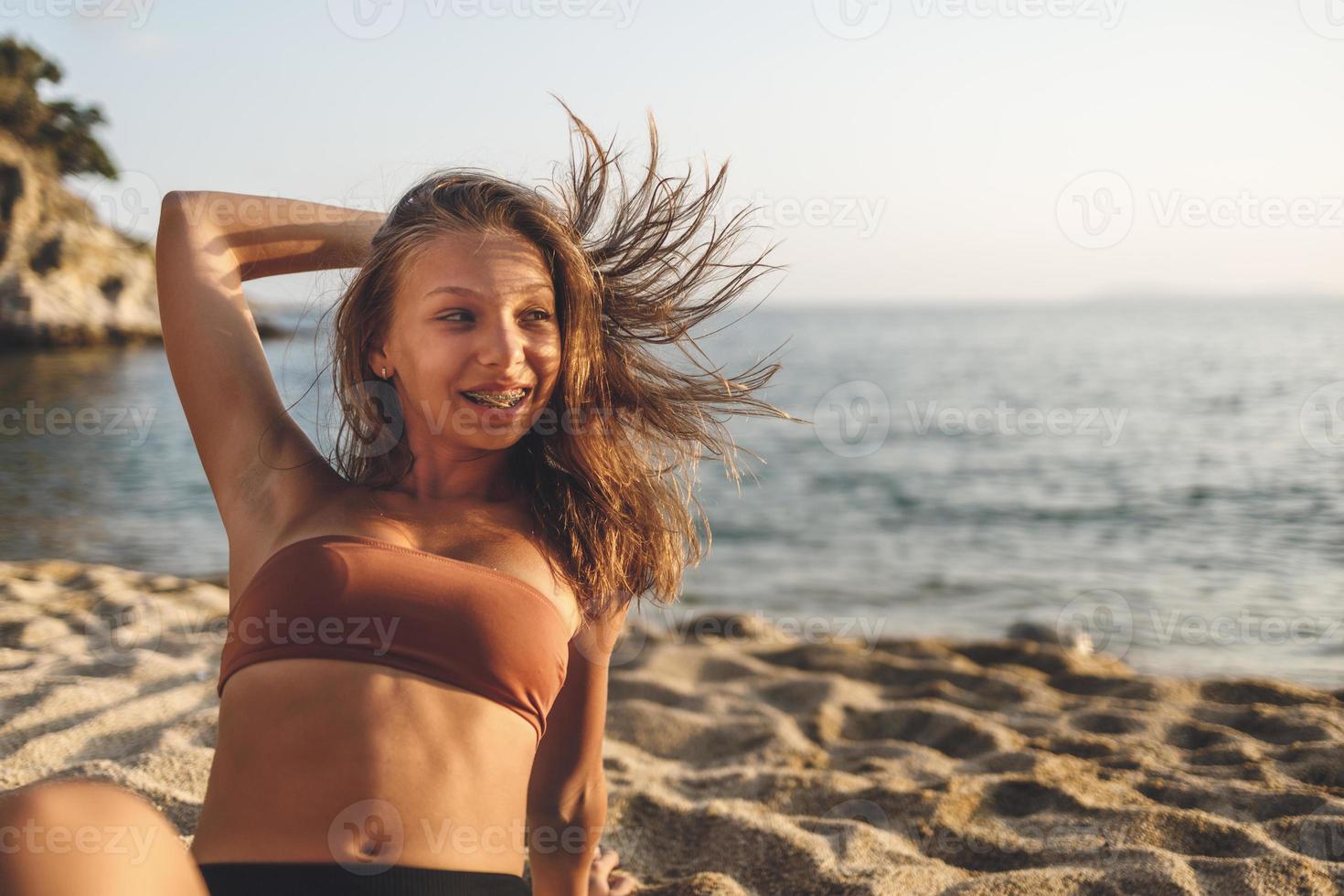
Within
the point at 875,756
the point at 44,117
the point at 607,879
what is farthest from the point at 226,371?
the point at 44,117

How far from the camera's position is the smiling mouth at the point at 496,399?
214 cm

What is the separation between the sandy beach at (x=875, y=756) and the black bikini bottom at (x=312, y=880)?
107 cm

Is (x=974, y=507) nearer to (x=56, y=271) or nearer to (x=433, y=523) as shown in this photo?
(x=433, y=523)

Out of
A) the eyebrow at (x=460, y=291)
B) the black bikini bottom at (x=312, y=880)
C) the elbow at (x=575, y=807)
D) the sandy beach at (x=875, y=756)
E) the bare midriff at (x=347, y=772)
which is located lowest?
the sandy beach at (x=875, y=756)

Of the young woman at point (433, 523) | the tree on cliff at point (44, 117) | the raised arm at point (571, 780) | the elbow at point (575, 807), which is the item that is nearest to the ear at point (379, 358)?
the young woman at point (433, 523)

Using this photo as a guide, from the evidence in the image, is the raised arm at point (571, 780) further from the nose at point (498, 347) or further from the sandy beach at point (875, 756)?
the nose at point (498, 347)

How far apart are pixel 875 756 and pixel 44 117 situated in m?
31.6

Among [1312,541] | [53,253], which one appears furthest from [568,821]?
[53,253]

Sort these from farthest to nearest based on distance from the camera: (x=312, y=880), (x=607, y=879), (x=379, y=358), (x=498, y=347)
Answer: (x=607, y=879)
(x=379, y=358)
(x=498, y=347)
(x=312, y=880)

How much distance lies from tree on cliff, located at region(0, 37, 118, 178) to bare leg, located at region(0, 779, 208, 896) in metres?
31.5

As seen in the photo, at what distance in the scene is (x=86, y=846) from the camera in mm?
1310

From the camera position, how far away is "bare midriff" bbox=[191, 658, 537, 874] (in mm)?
1721

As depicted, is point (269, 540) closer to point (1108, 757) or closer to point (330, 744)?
point (330, 744)

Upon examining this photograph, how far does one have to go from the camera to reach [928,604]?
24.2 ft
